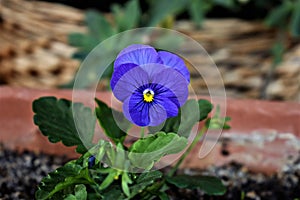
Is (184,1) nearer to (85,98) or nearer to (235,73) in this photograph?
(235,73)

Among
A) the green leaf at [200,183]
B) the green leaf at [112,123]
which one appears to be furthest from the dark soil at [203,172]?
the green leaf at [112,123]

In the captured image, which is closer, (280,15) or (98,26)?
(98,26)

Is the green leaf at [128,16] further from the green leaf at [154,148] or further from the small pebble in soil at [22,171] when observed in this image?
the green leaf at [154,148]

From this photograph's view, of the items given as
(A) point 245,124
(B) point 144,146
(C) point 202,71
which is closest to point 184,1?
(C) point 202,71

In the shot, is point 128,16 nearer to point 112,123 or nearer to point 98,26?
point 98,26

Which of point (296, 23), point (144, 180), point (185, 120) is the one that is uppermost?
point (296, 23)

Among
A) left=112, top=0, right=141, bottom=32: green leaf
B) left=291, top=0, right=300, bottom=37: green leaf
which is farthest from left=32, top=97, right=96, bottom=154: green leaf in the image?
left=291, top=0, right=300, bottom=37: green leaf

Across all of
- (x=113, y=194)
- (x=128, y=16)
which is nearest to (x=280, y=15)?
(x=128, y=16)
